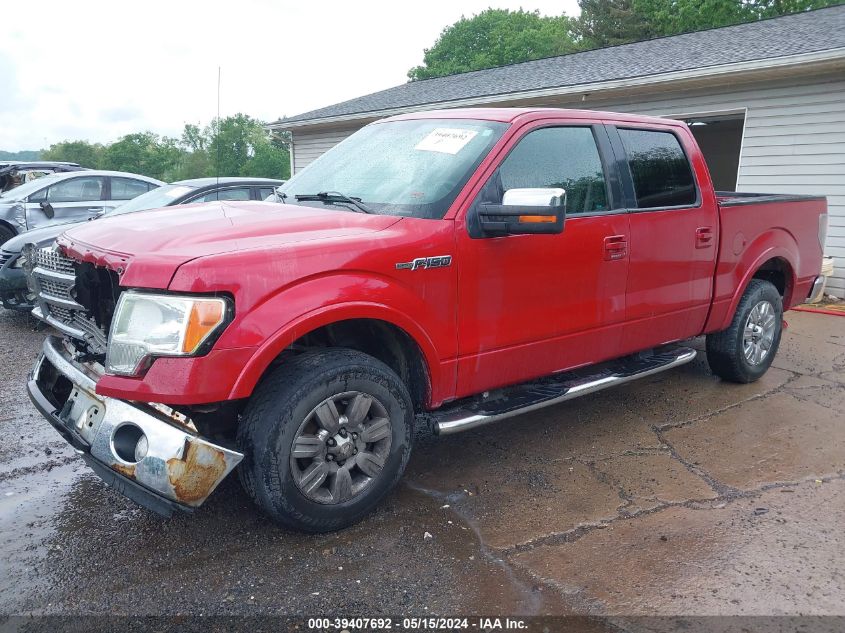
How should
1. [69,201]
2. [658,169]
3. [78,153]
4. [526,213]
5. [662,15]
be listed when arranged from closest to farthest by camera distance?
[526,213] < [658,169] < [69,201] < [662,15] < [78,153]

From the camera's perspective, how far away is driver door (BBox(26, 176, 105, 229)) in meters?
9.77

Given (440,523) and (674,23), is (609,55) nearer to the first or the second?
(440,523)

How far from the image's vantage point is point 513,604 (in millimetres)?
2639

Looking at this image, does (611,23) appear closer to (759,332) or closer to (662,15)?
(662,15)

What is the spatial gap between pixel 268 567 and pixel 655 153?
3.47 meters

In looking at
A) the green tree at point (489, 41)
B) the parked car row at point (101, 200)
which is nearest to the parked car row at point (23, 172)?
the parked car row at point (101, 200)

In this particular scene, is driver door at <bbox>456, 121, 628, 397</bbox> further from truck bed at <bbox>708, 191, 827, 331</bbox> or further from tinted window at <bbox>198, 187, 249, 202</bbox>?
tinted window at <bbox>198, 187, 249, 202</bbox>

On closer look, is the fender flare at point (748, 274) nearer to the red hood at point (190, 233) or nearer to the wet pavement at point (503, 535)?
the wet pavement at point (503, 535)

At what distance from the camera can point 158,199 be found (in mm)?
7410

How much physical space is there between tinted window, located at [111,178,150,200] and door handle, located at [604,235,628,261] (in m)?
8.88

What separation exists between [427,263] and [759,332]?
3448 mm

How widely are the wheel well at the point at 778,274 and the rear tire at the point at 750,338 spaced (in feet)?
0.59

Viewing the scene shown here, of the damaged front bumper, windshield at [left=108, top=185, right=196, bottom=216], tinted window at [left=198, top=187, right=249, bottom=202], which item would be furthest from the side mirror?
tinted window at [left=198, top=187, right=249, bottom=202]

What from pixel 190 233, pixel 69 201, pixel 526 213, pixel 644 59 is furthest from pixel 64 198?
pixel 644 59
